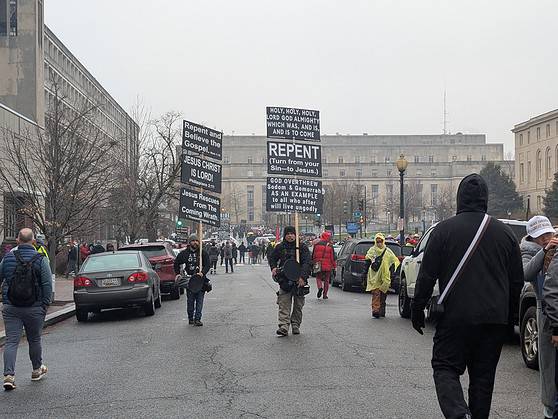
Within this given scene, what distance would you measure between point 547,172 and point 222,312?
90584 millimetres

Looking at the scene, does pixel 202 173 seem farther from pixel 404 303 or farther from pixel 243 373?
pixel 243 373

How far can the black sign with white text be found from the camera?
16.4 metres

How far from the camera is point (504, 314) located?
547 centimetres

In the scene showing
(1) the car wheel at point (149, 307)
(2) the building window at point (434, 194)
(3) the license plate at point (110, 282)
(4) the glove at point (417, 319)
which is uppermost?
(2) the building window at point (434, 194)

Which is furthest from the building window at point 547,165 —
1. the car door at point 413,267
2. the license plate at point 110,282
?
the license plate at point 110,282

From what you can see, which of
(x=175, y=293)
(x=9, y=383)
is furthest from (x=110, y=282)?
(x=9, y=383)

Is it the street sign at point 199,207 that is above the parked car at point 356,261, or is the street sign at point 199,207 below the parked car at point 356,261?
above

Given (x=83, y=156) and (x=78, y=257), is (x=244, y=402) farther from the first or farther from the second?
(x=78, y=257)

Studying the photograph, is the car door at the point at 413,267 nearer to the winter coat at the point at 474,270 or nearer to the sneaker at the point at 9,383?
the sneaker at the point at 9,383

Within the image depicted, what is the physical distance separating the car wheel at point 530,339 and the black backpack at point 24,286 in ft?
20.1

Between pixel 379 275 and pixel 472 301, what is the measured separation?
984cm

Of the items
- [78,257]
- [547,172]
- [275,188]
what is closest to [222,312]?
[275,188]

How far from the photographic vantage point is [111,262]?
1683 centimetres

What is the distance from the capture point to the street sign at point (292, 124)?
53.7 ft
